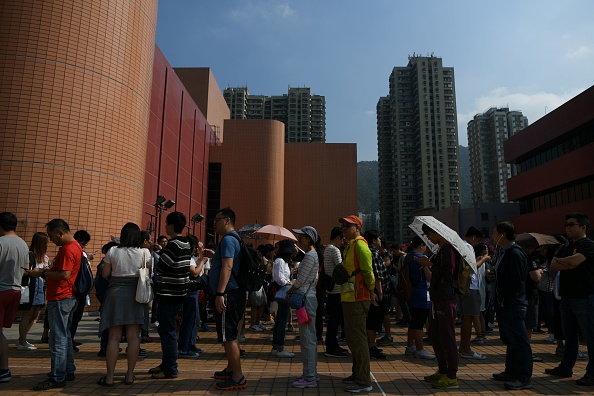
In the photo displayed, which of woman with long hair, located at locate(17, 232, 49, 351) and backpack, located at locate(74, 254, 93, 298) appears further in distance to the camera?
woman with long hair, located at locate(17, 232, 49, 351)

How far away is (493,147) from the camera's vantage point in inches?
3885

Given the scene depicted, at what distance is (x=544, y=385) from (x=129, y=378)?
466 cm

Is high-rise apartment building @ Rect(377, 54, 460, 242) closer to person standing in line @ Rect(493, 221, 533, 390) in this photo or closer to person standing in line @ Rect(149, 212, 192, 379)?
person standing in line @ Rect(493, 221, 533, 390)

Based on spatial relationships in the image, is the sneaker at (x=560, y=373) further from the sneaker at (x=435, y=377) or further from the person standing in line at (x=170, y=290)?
the person standing in line at (x=170, y=290)

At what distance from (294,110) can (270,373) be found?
8860 cm

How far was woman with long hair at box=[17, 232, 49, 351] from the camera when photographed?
5980mm

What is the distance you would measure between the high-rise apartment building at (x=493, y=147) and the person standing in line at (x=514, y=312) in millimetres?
101497

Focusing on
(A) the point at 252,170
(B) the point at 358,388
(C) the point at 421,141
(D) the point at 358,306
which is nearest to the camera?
(B) the point at 358,388

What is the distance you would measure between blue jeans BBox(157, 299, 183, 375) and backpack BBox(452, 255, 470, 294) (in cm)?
315

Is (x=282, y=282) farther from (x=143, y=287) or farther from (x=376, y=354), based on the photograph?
(x=143, y=287)

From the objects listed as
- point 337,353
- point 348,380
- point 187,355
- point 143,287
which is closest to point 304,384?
point 348,380


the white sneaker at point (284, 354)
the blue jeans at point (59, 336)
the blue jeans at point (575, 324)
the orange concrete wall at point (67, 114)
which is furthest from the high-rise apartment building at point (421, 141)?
the blue jeans at point (59, 336)

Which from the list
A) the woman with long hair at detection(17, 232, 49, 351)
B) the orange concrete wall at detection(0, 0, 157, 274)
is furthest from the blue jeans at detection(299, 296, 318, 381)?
the orange concrete wall at detection(0, 0, 157, 274)

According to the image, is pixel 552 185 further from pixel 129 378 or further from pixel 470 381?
pixel 129 378
